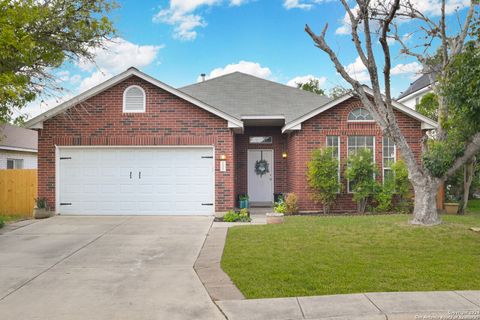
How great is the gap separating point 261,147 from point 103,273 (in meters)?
10.00

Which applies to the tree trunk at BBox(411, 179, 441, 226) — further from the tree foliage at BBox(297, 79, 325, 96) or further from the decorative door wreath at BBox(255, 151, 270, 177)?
the tree foliage at BBox(297, 79, 325, 96)

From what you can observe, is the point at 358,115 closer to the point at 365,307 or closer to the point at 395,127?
the point at 395,127

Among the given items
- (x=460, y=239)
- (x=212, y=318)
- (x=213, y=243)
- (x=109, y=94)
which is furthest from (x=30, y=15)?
(x=460, y=239)

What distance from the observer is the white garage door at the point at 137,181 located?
12.5 m

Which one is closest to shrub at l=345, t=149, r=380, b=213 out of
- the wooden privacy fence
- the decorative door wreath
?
the decorative door wreath

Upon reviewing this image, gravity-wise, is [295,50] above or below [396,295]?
above

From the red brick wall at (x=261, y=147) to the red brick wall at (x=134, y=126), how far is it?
2.99m

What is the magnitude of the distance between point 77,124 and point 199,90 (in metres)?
5.93

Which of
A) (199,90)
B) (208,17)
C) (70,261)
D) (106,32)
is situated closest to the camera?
(70,261)

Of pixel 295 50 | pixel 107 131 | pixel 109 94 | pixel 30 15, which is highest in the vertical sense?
pixel 295 50

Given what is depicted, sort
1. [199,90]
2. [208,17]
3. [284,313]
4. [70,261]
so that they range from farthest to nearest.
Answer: [199,90]
[208,17]
[70,261]
[284,313]

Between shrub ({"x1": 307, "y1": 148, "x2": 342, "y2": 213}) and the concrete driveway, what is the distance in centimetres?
406

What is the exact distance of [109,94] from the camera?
12.5 metres

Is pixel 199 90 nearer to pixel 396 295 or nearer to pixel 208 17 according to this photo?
pixel 208 17
